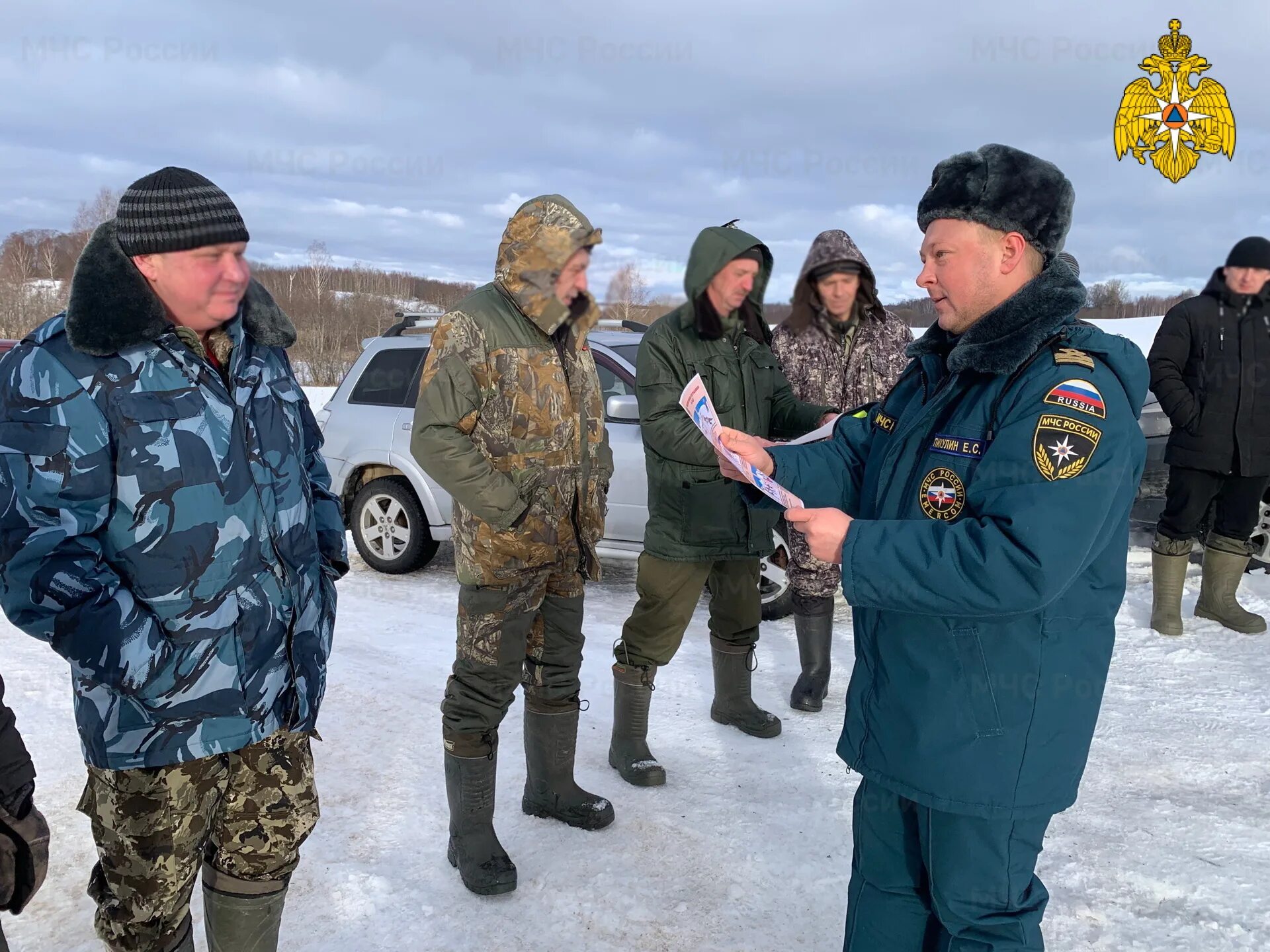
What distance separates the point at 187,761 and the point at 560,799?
65.7 inches

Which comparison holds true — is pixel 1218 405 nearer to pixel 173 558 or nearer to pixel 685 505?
pixel 685 505

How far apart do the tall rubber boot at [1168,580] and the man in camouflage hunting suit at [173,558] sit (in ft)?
17.1

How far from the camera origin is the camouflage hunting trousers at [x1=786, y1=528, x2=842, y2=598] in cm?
443

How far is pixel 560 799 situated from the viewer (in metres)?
3.41

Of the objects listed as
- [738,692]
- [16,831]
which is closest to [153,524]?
[16,831]

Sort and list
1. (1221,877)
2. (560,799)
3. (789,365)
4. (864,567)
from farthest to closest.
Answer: (789,365)
(560,799)
(1221,877)
(864,567)

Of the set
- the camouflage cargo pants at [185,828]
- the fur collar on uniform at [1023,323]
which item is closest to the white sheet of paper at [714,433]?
the fur collar on uniform at [1023,323]

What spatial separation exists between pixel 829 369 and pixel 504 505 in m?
2.20

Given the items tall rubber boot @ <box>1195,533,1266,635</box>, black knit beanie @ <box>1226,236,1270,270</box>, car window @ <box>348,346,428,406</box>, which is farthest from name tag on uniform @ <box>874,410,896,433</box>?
car window @ <box>348,346,428,406</box>

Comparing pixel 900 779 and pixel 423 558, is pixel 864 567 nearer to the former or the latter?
pixel 900 779

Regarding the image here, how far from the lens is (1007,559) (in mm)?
1625

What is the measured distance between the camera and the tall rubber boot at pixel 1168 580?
5.40 m

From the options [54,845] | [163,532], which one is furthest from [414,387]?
[163,532]

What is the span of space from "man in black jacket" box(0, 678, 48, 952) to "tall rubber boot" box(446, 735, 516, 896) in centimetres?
144
